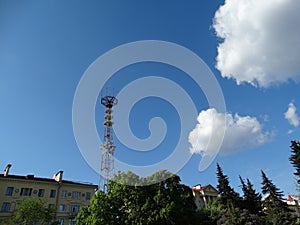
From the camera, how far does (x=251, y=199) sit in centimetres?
3456

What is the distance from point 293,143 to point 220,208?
38.9ft

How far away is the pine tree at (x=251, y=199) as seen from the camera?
3327 cm

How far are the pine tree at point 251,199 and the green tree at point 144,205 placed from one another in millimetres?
11589

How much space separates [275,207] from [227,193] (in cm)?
570

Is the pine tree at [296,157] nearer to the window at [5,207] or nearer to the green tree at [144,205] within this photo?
the green tree at [144,205]

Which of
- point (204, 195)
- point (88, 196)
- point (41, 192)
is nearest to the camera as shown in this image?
point (41, 192)

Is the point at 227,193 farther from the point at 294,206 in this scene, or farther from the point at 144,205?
the point at 294,206

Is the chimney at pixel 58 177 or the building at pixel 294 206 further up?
the chimney at pixel 58 177

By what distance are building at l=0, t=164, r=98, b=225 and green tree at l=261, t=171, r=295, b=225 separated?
2564 centimetres

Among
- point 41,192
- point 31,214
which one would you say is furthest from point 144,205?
point 41,192

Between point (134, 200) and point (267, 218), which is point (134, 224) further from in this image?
point (267, 218)

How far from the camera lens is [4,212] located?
3212 cm

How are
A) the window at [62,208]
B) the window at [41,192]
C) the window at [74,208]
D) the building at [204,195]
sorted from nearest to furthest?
the window at [41,192], the window at [62,208], the window at [74,208], the building at [204,195]

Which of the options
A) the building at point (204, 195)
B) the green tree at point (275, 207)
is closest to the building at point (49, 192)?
the building at point (204, 195)
